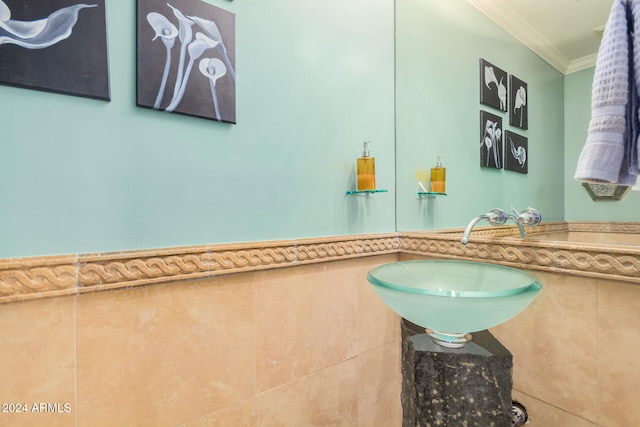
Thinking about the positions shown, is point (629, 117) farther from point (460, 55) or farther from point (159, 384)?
point (159, 384)

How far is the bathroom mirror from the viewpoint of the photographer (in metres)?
0.98

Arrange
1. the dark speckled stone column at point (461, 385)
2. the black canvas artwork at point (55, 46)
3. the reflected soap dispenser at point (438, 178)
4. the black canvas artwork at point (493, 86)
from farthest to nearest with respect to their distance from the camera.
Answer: the reflected soap dispenser at point (438, 178) → the black canvas artwork at point (493, 86) → the dark speckled stone column at point (461, 385) → the black canvas artwork at point (55, 46)

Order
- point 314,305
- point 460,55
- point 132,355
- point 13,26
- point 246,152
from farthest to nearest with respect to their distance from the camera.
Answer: point 460,55
point 314,305
point 246,152
point 132,355
point 13,26

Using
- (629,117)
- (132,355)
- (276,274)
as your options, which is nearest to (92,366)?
(132,355)

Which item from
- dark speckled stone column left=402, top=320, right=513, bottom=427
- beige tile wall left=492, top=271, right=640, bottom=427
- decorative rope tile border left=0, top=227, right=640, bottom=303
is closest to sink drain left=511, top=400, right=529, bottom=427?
beige tile wall left=492, top=271, right=640, bottom=427

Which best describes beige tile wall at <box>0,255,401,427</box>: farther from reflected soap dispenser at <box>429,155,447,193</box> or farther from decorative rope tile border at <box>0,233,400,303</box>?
reflected soap dispenser at <box>429,155,447,193</box>

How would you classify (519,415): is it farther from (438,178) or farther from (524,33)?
(524,33)

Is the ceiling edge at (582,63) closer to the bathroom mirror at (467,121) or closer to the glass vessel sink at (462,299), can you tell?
the bathroom mirror at (467,121)

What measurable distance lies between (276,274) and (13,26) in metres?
0.92

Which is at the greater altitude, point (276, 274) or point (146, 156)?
point (146, 156)

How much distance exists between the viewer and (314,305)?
1.16 m

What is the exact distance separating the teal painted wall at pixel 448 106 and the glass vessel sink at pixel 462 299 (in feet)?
1.14

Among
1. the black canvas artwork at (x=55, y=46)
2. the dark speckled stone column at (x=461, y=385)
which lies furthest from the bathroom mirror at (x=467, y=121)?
the black canvas artwork at (x=55, y=46)

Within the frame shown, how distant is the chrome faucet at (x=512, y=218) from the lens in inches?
40.5
